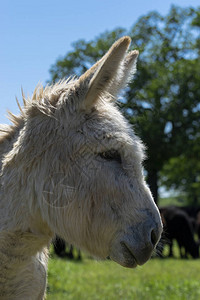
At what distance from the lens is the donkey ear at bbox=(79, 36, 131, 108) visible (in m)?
2.24

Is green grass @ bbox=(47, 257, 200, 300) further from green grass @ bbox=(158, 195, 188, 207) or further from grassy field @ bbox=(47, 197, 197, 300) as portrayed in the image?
green grass @ bbox=(158, 195, 188, 207)

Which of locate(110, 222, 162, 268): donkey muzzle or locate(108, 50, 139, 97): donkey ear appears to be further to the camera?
locate(108, 50, 139, 97): donkey ear

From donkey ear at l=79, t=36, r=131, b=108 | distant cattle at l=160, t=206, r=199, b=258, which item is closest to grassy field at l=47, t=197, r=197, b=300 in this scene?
donkey ear at l=79, t=36, r=131, b=108

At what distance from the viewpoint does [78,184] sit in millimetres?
2348

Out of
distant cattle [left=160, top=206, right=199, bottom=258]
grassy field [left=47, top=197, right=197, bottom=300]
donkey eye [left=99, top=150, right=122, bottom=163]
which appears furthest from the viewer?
distant cattle [left=160, top=206, right=199, bottom=258]

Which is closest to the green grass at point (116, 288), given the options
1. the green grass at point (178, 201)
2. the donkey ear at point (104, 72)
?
the donkey ear at point (104, 72)

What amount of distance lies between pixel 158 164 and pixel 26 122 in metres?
18.7

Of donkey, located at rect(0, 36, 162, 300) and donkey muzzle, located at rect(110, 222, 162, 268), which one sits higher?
donkey, located at rect(0, 36, 162, 300)

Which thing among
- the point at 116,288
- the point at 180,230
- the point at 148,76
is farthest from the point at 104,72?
the point at 180,230

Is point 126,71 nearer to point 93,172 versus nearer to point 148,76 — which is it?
point 93,172

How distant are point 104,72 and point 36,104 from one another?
1.70ft

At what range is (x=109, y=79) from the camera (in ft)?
7.64

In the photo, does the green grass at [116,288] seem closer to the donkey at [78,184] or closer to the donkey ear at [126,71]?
the donkey at [78,184]

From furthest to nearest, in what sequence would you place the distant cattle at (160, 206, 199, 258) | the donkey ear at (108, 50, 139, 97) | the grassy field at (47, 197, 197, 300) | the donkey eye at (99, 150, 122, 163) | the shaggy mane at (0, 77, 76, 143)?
the distant cattle at (160, 206, 199, 258) < the grassy field at (47, 197, 197, 300) < the donkey ear at (108, 50, 139, 97) < the shaggy mane at (0, 77, 76, 143) < the donkey eye at (99, 150, 122, 163)
